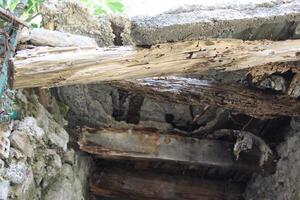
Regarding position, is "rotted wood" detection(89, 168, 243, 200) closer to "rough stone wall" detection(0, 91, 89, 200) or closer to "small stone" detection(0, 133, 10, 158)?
"rough stone wall" detection(0, 91, 89, 200)

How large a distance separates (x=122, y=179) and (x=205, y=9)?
4.21 ft

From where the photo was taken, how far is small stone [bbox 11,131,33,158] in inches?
63.1

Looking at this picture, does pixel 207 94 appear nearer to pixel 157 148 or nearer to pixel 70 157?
pixel 157 148

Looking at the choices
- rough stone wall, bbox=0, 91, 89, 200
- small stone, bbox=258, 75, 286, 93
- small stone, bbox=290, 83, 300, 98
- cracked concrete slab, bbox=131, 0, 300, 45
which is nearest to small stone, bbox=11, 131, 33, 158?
rough stone wall, bbox=0, 91, 89, 200

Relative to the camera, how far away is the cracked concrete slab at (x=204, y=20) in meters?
1.36

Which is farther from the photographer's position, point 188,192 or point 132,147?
point 188,192

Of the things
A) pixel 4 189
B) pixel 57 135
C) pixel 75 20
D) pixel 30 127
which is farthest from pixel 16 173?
pixel 75 20

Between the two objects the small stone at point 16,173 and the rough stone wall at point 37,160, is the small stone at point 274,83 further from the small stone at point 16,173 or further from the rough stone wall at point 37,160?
the small stone at point 16,173

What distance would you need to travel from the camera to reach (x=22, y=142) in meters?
1.64

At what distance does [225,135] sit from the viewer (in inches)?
90.2

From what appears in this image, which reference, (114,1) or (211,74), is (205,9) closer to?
(211,74)

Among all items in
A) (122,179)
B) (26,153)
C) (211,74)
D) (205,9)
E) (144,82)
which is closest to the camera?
(205,9)

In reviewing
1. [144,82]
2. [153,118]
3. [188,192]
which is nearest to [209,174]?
[188,192]

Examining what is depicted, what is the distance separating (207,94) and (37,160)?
703 mm
